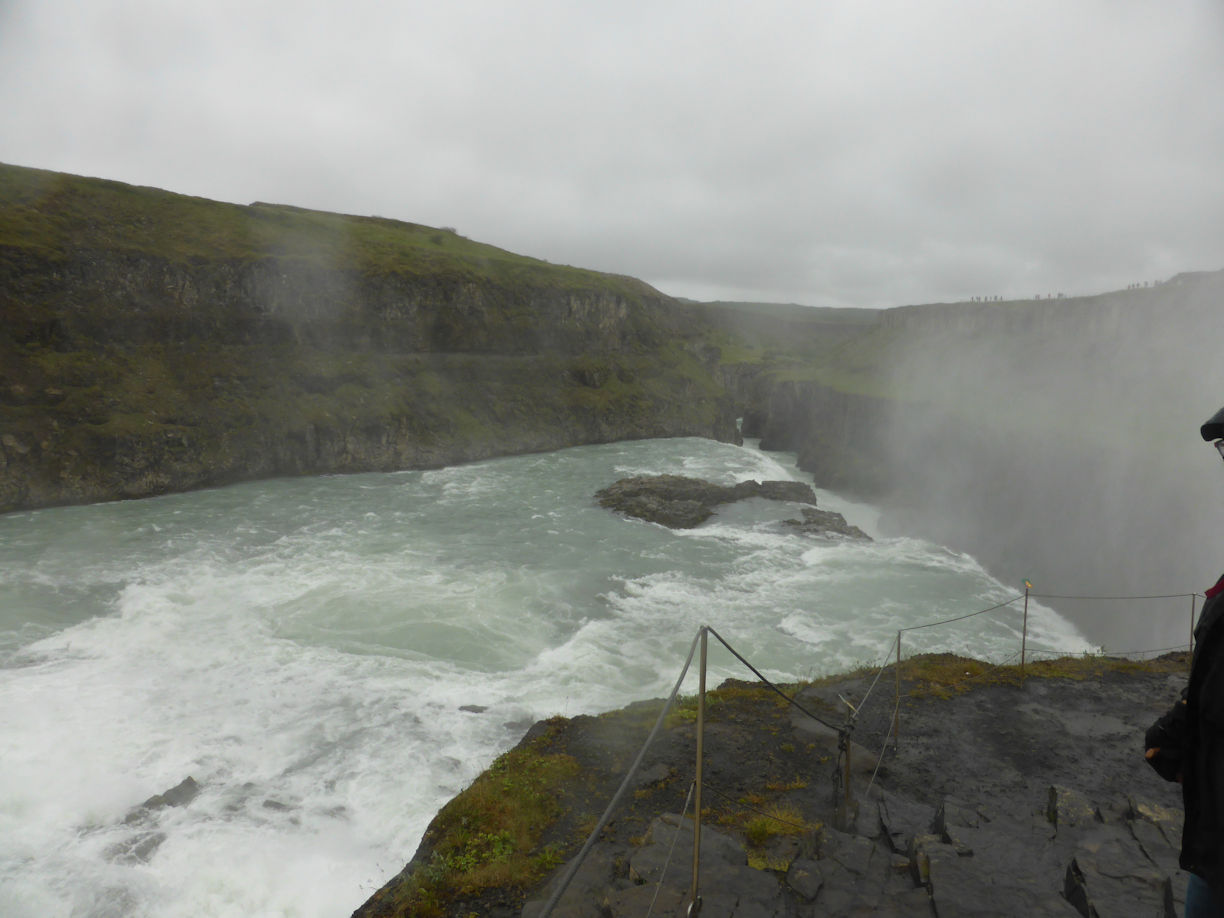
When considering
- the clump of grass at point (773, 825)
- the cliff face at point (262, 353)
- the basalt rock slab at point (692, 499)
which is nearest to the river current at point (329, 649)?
the basalt rock slab at point (692, 499)

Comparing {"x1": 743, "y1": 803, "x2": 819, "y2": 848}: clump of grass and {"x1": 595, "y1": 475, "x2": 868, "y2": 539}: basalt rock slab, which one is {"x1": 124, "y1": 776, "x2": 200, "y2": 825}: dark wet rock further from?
{"x1": 595, "y1": 475, "x2": 868, "y2": 539}: basalt rock slab

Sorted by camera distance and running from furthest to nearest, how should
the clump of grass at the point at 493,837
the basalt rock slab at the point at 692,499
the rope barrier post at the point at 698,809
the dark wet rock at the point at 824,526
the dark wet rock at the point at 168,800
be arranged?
the basalt rock slab at the point at 692,499 → the dark wet rock at the point at 824,526 → the dark wet rock at the point at 168,800 → the clump of grass at the point at 493,837 → the rope barrier post at the point at 698,809

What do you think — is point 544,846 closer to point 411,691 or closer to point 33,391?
point 411,691

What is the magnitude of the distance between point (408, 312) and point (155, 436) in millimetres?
26897

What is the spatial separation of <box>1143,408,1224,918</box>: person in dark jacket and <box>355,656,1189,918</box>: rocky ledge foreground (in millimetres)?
3681

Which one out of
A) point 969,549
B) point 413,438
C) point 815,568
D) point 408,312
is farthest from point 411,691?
point 408,312

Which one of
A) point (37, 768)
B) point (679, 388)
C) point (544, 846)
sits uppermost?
point (679, 388)

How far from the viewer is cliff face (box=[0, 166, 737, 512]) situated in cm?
3866

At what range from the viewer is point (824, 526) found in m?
34.5

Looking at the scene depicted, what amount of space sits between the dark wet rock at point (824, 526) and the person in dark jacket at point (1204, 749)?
1234 inches

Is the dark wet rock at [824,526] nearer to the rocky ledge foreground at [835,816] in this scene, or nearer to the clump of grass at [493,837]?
the rocky ledge foreground at [835,816]

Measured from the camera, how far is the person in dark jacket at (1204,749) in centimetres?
296

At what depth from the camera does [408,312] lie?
61.9 m

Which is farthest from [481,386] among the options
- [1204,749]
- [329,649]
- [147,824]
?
[1204,749]
